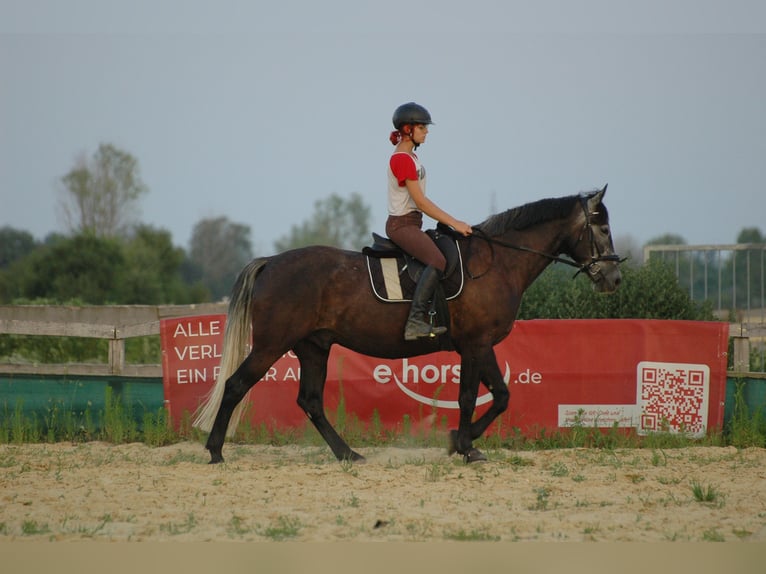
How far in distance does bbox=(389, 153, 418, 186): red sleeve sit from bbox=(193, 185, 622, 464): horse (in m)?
0.82

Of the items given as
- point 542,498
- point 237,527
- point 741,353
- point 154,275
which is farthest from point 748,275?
point 154,275

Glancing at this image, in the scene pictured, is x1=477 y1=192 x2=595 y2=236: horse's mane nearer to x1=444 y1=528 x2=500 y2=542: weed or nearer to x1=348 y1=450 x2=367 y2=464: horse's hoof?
x1=348 y1=450 x2=367 y2=464: horse's hoof

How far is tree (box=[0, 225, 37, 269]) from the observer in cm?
6725

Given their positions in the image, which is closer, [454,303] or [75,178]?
[454,303]

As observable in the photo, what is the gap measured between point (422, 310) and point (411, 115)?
1692 mm

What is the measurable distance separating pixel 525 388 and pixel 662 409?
1381 mm

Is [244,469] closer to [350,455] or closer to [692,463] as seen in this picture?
[350,455]

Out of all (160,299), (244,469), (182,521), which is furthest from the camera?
(160,299)

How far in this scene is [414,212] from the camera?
8.58 m

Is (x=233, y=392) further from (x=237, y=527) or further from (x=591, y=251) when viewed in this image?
(x=591, y=251)

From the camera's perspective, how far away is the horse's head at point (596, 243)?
28.9 ft

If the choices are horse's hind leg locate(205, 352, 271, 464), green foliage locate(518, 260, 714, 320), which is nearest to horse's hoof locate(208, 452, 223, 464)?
horse's hind leg locate(205, 352, 271, 464)

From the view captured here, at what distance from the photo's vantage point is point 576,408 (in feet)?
32.9

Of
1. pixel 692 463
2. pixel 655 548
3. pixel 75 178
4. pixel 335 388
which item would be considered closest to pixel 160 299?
pixel 75 178
